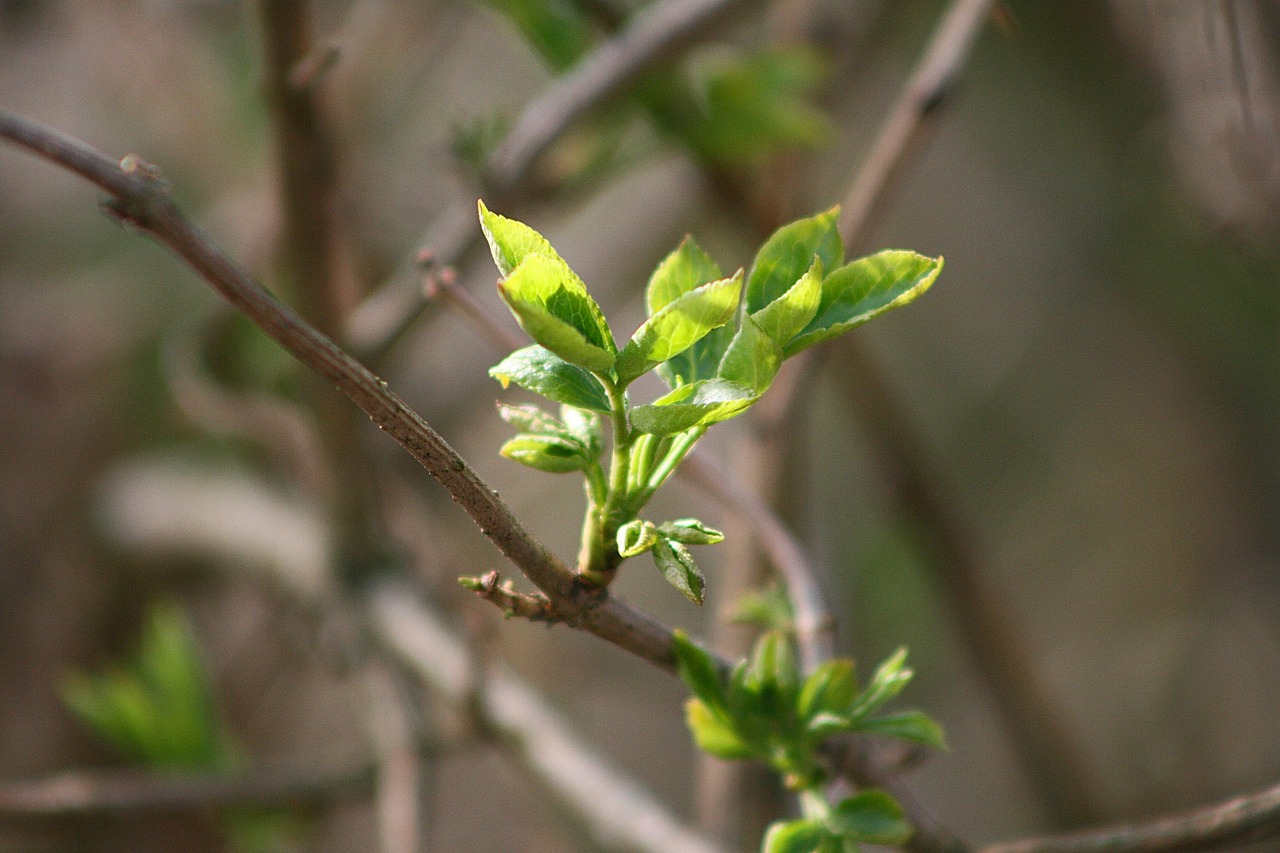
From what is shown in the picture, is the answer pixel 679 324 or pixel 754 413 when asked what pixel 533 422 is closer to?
pixel 679 324

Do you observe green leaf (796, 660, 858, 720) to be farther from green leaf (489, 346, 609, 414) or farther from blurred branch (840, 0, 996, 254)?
blurred branch (840, 0, 996, 254)

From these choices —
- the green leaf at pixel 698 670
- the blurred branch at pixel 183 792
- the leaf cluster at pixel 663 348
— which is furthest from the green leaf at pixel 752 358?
the blurred branch at pixel 183 792

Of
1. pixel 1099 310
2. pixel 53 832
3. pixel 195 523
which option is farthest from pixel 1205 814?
pixel 1099 310

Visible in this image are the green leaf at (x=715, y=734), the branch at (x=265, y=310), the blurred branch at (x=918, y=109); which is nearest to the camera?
the branch at (x=265, y=310)

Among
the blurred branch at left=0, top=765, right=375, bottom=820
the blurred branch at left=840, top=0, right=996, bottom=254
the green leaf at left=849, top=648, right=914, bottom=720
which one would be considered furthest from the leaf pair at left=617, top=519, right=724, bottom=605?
the blurred branch at left=0, top=765, right=375, bottom=820

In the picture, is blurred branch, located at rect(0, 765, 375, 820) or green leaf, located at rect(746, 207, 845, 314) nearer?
green leaf, located at rect(746, 207, 845, 314)

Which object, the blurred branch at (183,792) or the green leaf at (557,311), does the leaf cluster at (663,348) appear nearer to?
the green leaf at (557,311)

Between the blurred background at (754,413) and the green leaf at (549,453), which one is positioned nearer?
the green leaf at (549,453)
